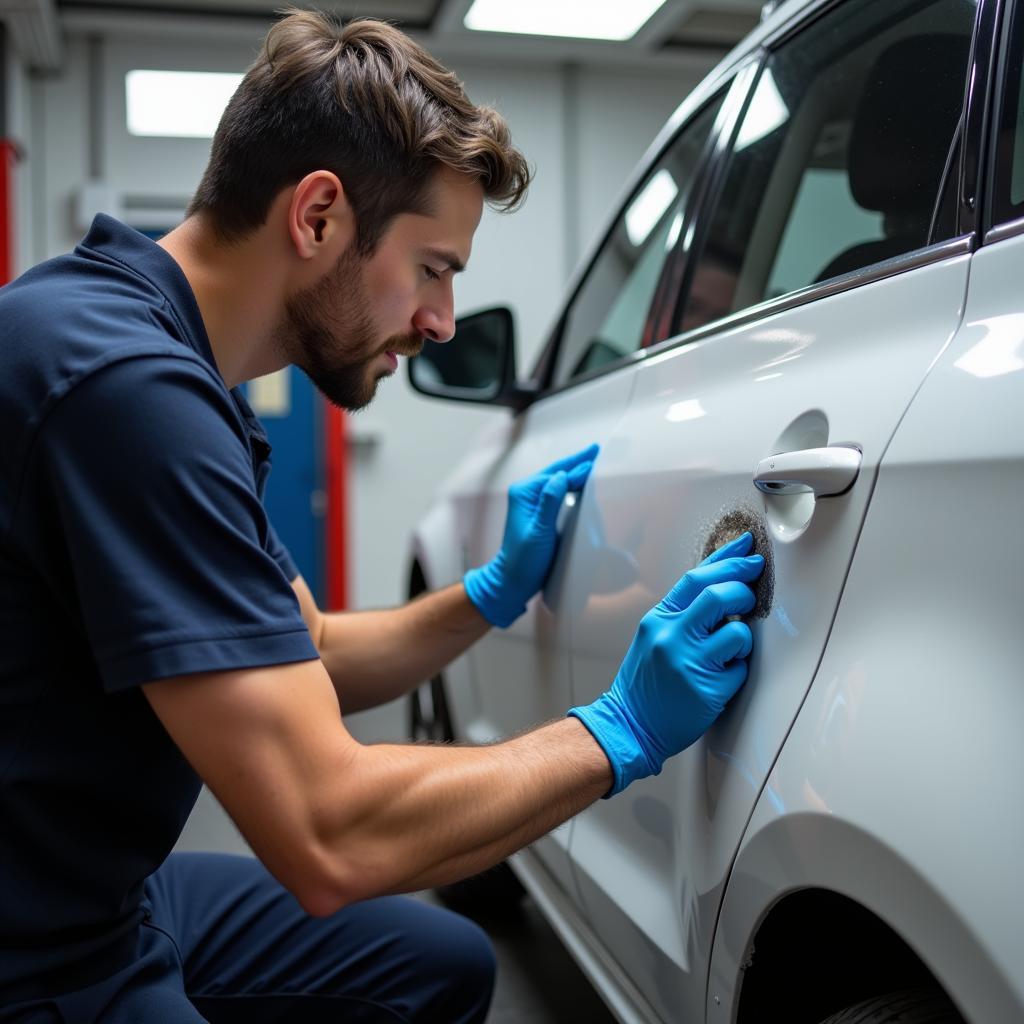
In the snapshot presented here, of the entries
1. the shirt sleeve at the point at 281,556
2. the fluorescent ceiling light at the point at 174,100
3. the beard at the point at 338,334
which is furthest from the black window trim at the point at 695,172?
the fluorescent ceiling light at the point at 174,100

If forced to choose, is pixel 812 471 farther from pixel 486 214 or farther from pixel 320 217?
pixel 486 214

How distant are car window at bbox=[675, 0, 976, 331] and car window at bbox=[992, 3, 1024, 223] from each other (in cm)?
7

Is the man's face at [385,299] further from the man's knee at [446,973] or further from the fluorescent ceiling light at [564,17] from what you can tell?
the fluorescent ceiling light at [564,17]

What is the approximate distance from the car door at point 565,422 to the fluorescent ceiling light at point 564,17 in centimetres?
354

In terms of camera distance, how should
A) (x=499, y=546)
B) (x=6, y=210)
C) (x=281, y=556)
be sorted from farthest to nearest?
(x=6, y=210), (x=499, y=546), (x=281, y=556)

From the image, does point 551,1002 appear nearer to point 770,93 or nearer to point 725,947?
point 725,947

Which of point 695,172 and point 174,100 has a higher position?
point 174,100

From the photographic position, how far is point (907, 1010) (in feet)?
2.64

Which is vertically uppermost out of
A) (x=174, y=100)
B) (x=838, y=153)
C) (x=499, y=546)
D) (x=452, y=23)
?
(x=452, y=23)

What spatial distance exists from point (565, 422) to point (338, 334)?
63 centimetres

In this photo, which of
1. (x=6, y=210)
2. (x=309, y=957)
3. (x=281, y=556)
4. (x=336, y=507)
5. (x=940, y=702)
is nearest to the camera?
(x=940, y=702)

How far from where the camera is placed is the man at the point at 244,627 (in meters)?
0.92

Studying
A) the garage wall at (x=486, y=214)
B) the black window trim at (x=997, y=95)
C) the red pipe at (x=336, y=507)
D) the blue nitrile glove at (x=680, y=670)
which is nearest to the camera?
the black window trim at (x=997, y=95)

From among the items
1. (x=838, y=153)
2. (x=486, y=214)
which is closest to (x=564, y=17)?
(x=486, y=214)
